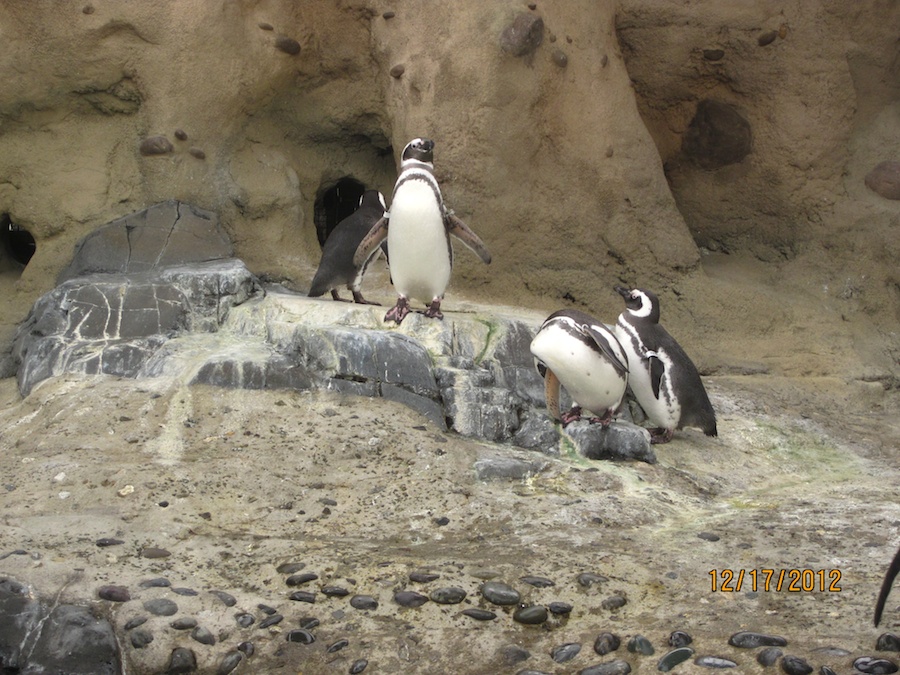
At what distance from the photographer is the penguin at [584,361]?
554 centimetres

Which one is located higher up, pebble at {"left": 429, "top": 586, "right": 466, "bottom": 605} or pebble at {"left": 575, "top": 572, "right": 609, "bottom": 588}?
pebble at {"left": 575, "top": 572, "right": 609, "bottom": 588}

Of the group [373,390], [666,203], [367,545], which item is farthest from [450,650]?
[666,203]

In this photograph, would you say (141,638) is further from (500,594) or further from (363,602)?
(500,594)

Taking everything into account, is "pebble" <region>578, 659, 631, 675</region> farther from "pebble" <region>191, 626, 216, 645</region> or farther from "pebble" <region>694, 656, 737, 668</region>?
"pebble" <region>191, 626, 216, 645</region>

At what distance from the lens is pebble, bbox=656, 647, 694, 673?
3.29 meters

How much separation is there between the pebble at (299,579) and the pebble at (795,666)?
62.9 inches

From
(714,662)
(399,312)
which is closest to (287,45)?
(399,312)

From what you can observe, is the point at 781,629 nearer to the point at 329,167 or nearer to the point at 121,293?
the point at 121,293

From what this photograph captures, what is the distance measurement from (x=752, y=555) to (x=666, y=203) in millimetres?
4347

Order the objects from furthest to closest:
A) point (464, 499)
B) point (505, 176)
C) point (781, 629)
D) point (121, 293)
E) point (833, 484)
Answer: point (505, 176) < point (121, 293) < point (833, 484) < point (464, 499) < point (781, 629)

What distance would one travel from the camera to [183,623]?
3604 millimetres

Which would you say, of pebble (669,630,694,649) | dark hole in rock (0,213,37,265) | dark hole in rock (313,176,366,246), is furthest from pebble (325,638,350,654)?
dark hole in rock (313,176,366,246)

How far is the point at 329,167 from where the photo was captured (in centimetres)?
842

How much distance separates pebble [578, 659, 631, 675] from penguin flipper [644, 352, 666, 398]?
2634mm
